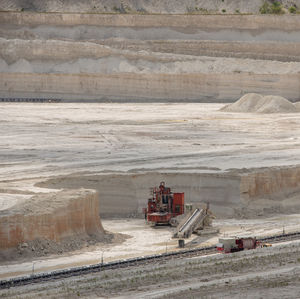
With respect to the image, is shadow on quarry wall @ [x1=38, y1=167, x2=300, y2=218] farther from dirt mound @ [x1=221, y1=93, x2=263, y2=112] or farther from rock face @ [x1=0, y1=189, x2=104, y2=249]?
dirt mound @ [x1=221, y1=93, x2=263, y2=112]

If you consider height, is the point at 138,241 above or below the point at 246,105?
below

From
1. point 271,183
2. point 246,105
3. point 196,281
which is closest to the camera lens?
point 196,281

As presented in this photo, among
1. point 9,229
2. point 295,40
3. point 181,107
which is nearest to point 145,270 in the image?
point 9,229

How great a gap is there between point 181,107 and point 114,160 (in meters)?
20.0

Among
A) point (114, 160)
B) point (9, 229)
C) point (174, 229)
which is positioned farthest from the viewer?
point (114, 160)

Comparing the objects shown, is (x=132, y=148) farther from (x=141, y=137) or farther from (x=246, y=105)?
(x=246, y=105)

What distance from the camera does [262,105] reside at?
4375cm

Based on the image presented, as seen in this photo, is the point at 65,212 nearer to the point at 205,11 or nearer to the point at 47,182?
the point at 47,182

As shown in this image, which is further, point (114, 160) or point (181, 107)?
point (181, 107)

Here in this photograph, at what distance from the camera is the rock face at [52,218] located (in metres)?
17.4

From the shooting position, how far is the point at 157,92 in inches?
2044

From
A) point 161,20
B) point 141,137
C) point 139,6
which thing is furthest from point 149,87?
point 141,137

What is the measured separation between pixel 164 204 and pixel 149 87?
30944 mm

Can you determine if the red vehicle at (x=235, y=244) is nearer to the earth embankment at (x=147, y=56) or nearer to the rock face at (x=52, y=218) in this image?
the rock face at (x=52, y=218)
